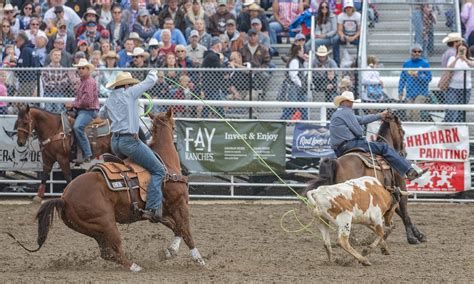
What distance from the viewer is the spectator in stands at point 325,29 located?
20547mm

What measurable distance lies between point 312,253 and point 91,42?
31.0 ft

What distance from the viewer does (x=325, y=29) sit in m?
20.8

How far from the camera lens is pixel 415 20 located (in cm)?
2073

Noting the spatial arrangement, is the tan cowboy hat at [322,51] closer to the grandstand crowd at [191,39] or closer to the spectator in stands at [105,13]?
the grandstand crowd at [191,39]

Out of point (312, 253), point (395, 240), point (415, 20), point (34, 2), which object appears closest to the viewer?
point (312, 253)

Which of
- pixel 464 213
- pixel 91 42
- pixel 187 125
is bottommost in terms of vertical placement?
pixel 464 213

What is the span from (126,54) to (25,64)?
1794 mm

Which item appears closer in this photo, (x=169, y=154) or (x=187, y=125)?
(x=169, y=154)

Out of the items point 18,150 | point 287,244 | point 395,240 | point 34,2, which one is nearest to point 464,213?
point 395,240

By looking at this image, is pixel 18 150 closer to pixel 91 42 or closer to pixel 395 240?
pixel 91 42

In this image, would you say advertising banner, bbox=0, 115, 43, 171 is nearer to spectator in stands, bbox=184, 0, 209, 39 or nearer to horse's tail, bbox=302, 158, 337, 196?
spectator in stands, bbox=184, 0, 209, 39

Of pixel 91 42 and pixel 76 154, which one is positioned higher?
pixel 91 42

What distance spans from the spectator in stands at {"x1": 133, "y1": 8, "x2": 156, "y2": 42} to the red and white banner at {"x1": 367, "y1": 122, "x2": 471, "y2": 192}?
18.4 feet

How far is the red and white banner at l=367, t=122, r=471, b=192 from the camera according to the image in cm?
1745
